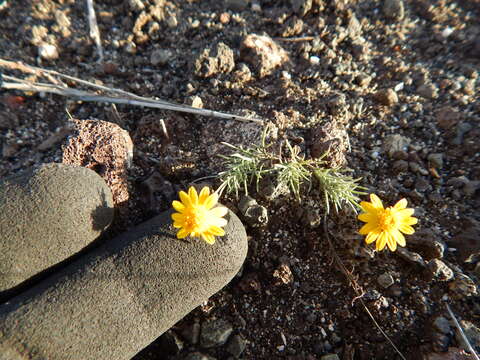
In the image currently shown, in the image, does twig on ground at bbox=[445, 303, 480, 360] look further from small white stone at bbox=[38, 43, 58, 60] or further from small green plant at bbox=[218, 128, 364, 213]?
small white stone at bbox=[38, 43, 58, 60]

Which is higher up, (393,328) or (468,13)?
(468,13)

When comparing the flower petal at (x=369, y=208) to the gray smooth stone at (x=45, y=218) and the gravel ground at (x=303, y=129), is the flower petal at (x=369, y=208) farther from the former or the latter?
the gray smooth stone at (x=45, y=218)

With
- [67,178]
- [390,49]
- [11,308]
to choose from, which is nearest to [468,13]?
[390,49]

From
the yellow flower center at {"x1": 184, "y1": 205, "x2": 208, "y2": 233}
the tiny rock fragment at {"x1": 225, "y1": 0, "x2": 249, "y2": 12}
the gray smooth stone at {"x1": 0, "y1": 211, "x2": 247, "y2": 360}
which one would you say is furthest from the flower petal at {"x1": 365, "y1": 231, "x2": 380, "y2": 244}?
the tiny rock fragment at {"x1": 225, "y1": 0, "x2": 249, "y2": 12}

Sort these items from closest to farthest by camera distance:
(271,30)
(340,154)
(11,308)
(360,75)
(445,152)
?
(11,308)
(340,154)
(445,152)
(360,75)
(271,30)

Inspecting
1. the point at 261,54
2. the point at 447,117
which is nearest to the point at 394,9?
the point at 447,117

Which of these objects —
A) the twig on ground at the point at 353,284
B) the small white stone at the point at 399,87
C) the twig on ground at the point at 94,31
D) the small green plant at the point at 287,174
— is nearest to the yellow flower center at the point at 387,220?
the small green plant at the point at 287,174

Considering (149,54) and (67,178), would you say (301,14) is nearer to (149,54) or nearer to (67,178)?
(149,54)

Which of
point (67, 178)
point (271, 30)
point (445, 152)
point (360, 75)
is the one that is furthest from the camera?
point (271, 30)
